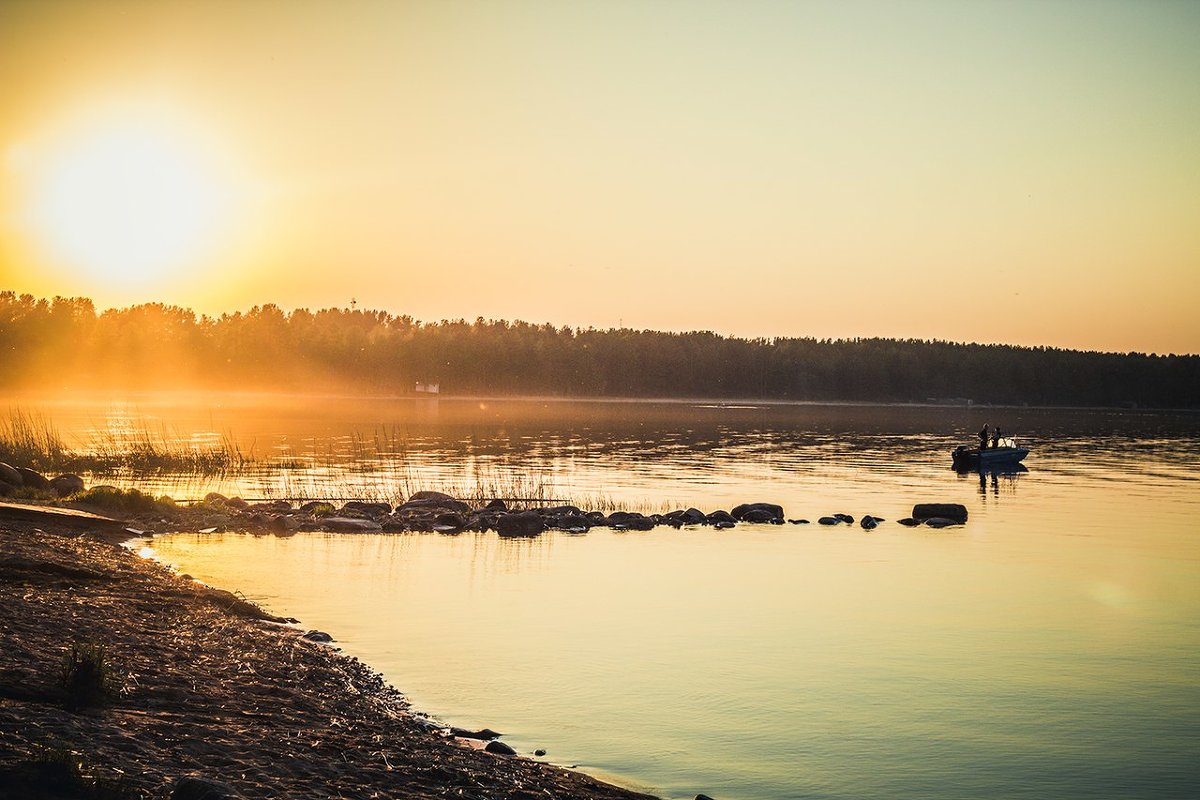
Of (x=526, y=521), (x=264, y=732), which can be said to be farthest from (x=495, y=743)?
(x=526, y=521)

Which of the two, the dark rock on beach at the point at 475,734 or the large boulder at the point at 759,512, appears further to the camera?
the large boulder at the point at 759,512

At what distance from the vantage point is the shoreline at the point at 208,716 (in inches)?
437

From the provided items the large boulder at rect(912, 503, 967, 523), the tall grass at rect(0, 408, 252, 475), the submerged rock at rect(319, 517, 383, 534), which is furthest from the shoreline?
the tall grass at rect(0, 408, 252, 475)

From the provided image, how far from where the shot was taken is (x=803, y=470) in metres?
69.8

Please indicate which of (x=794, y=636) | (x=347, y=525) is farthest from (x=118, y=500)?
(x=794, y=636)

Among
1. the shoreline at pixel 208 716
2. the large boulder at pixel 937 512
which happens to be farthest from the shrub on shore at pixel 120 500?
the large boulder at pixel 937 512

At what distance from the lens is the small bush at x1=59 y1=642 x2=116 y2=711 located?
1259 centimetres

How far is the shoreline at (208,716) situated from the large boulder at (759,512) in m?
26.4

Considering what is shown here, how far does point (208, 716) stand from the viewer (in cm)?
1334

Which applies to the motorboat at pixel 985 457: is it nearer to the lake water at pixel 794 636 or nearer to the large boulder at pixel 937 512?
the lake water at pixel 794 636

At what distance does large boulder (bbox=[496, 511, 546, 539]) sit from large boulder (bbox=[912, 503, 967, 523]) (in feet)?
55.3

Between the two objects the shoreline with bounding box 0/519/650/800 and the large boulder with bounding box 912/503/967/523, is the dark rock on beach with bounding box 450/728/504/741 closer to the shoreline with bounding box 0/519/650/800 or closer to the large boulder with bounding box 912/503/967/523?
the shoreline with bounding box 0/519/650/800

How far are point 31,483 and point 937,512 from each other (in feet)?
117

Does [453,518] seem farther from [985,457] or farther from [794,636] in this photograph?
[985,457]
